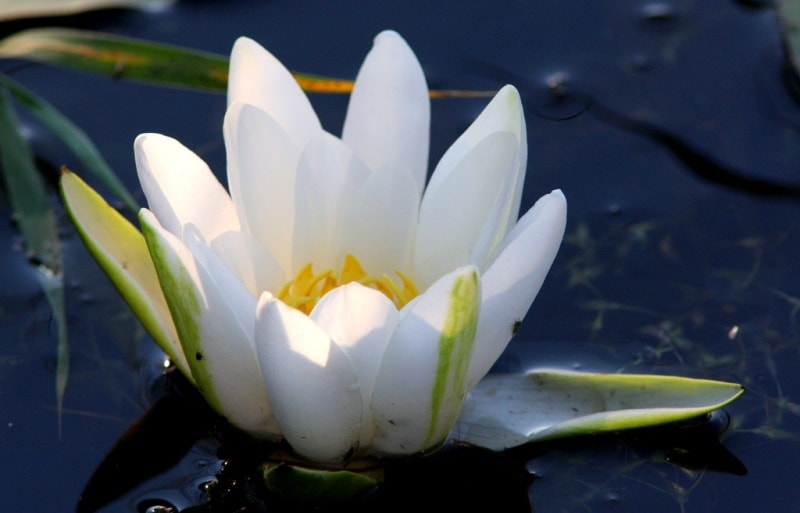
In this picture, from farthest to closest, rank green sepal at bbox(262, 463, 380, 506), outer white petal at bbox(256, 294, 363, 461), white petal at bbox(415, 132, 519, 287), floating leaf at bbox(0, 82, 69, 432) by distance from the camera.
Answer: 1. floating leaf at bbox(0, 82, 69, 432)
2. white petal at bbox(415, 132, 519, 287)
3. green sepal at bbox(262, 463, 380, 506)
4. outer white petal at bbox(256, 294, 363, 461)

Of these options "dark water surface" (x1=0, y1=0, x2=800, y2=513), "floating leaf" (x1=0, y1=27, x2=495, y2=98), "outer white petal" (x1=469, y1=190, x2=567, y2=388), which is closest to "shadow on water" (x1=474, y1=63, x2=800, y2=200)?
"dark water surface" (x1=0, y1=0, x2=800, y2=513)

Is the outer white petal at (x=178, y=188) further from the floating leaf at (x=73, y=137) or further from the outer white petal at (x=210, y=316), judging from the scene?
the floating leaf at (x=73, y=137)

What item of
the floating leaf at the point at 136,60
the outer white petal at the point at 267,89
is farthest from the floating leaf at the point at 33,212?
the outer white petal at the point at 267,89

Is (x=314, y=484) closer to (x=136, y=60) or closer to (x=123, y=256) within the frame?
(x=123, y=256)

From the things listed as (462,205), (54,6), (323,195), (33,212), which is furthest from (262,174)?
(54,6)

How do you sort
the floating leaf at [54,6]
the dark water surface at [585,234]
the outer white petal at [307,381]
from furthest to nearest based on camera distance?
the floating leaf at [54,6] < the dark water surface at [585,234] < the outer white petal at [307,381]

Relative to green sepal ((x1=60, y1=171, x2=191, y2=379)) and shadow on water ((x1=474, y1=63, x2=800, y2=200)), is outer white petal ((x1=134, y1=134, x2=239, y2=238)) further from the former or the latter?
shadow on water ((x1=474, y1=63, x2=800, y2=200))
